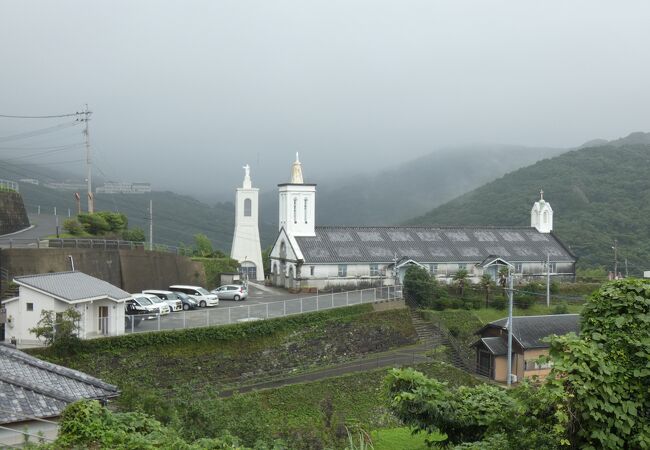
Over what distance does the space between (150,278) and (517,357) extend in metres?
17.1

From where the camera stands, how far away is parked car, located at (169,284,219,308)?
31.2m

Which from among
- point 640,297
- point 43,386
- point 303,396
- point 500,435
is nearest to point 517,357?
point 303,396

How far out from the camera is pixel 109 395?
1187 centimetres

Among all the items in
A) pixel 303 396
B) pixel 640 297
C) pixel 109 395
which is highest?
pixel 640 297

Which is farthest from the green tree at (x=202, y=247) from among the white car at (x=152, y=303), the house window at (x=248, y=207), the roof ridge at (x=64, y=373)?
the roof ridge at (x=64, y=373)

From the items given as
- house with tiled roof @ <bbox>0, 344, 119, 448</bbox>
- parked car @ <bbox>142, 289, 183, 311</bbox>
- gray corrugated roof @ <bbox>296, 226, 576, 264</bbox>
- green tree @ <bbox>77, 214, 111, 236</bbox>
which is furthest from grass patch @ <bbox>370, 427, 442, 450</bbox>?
green tree @ <bbox>77, 214, 111, 236</bbox>

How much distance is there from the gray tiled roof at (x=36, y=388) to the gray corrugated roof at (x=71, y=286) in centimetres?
1005

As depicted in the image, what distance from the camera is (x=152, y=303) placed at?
27938 millimetres

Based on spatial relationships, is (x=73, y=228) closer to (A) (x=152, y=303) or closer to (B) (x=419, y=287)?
(A) (x=152, y=303)

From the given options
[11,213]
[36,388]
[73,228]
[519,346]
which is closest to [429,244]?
[519,346]

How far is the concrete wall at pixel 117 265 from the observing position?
2614cm

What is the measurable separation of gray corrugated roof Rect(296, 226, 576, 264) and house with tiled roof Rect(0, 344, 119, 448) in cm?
2548

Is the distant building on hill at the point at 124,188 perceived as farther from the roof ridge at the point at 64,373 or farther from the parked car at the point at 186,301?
the roof ridge at the point at 64,373

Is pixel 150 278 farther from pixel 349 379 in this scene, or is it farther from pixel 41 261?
pixel 349 379
